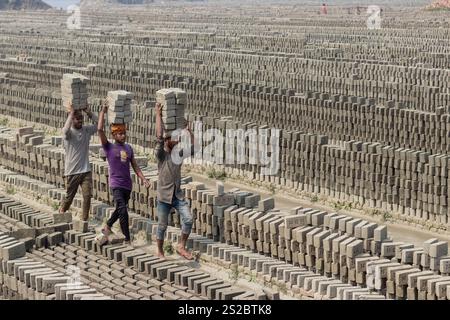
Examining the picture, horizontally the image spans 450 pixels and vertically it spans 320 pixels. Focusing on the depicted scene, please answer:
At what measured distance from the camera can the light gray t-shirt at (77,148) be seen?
12781mm

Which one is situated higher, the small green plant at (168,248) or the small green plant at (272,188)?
the small green plant at (168,248)

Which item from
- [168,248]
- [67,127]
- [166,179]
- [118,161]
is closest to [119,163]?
[118,161]

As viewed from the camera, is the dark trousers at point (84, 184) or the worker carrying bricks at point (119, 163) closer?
the worker carrying bricks at point (119, 163)

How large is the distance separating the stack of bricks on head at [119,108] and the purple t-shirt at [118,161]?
42.5 inches

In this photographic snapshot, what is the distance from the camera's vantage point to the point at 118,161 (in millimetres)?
11938

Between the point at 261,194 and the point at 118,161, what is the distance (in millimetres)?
6994

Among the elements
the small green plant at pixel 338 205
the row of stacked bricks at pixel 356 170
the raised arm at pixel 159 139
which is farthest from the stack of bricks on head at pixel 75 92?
the small green plant at pixel 338 205

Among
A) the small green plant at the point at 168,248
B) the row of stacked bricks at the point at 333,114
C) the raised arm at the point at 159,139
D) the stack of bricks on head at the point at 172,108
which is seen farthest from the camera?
the row of stacked bricks at the point at 333,114

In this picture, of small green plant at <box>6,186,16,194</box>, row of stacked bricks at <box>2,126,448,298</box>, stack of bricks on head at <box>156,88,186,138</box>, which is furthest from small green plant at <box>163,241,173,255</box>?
small green plant at <box>6,186,16,194</box>

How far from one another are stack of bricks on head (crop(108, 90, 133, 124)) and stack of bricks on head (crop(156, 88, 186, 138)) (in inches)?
40.6

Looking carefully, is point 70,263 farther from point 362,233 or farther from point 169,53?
point 169,53

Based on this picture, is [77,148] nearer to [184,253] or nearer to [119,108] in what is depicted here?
[119,108]

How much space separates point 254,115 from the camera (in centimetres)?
2427

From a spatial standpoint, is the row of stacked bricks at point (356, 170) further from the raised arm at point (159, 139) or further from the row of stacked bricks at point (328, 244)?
the raised arm at point (159, 139)
